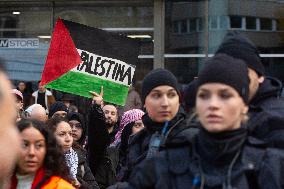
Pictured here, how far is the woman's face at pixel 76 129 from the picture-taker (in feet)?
24.0

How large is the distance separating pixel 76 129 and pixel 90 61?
0.86 m

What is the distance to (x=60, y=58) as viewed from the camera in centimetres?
778

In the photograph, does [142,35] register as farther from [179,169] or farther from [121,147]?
[179,169]

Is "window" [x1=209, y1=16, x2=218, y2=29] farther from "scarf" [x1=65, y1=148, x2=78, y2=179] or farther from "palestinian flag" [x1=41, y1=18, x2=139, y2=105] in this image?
"scarf" [x1=65, y1=148, x2=78, y2=179]

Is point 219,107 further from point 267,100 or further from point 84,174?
point 84,174

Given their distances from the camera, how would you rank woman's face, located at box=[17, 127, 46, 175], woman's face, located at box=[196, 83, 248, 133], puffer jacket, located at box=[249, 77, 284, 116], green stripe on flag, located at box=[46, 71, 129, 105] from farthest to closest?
green stripe on flag, located at box=[46, 71, 129, 105] < woman's face, located at box=[17, 127, 46, 175] < puffer jacket, located at box=[249, 77, 284, 116] < woman's face, located at box=[196, 83, 248, 133]

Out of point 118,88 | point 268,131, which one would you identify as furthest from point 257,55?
point 118,88

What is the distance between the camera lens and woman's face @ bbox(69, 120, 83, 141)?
7309 millimetres

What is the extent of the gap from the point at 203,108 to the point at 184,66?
495 inches

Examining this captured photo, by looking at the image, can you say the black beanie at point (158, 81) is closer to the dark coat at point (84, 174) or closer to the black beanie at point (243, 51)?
the black beanie at point (243, 51)

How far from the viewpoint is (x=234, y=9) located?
15.3 meters

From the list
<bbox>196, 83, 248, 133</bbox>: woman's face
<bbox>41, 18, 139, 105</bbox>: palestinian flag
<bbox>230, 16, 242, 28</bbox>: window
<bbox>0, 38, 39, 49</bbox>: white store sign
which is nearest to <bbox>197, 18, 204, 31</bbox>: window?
<bbox>230, 16, 242, 28</bbox>: window

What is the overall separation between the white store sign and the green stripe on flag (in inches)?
330

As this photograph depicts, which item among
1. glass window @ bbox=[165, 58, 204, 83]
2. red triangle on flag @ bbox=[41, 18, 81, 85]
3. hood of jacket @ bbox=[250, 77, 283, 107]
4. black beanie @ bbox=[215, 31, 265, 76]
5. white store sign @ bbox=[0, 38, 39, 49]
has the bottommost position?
hood of jacket @ bbox=[250, 77, 283, 107]
